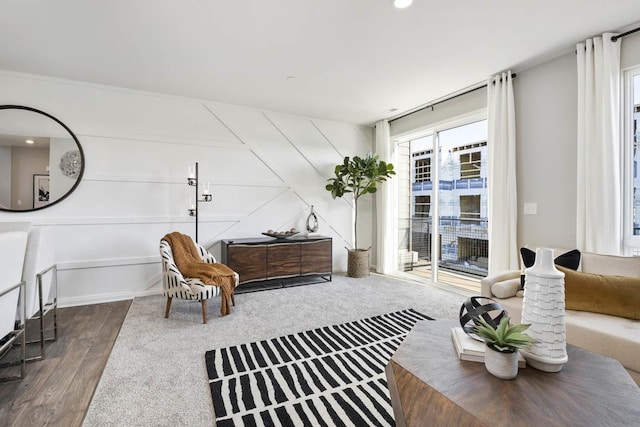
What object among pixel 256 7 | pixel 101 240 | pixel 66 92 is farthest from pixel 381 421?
pixel 66 92

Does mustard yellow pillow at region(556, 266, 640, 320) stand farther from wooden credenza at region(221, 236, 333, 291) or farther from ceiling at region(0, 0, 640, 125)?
wooden credenza at region(221, 236, 333, 291)

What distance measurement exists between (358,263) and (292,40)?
3.26 metres

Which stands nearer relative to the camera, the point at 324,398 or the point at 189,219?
the point at 324,398

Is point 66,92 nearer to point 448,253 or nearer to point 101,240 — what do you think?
point 101,240

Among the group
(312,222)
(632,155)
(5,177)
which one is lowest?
(312,222)

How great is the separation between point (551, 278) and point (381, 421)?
3.52 feet

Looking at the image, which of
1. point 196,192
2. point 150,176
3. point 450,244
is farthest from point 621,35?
point 150,176

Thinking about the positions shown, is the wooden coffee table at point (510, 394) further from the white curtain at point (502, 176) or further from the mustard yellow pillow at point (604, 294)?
the white curtain at point (502, 176)

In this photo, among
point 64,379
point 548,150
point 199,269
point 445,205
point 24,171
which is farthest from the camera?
point 445,205

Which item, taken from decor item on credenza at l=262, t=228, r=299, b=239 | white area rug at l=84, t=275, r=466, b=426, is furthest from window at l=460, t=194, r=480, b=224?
decor item on credenza at l=262, t=228, r=299, b=239

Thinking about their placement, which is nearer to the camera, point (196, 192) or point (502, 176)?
point (502, 176)

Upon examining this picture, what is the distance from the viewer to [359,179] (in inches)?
187

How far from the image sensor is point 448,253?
4254mm

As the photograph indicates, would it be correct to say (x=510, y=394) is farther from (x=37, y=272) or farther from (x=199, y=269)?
(x=37, y=272)
